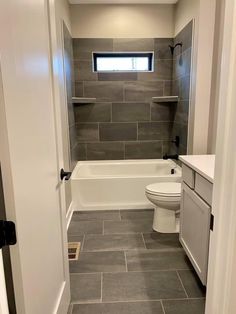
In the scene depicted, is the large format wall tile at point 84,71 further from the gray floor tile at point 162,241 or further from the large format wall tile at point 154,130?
the gray floor tile at point 162,241

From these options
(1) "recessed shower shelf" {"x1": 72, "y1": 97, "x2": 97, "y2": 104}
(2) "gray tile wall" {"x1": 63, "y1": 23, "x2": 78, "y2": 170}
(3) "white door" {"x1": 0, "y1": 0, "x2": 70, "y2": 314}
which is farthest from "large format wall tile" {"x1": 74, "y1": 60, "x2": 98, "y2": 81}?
(3) "white door" {"x1": 0, "y1": 0, "x2": 70, "y2": 314}

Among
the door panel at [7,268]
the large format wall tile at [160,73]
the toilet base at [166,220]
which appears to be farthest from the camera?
the large format wall tile at [160,73]

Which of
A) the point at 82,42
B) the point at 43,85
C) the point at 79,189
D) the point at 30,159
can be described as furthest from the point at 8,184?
the point at 82,42

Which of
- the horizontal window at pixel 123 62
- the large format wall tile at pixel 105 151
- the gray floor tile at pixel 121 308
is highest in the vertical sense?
the horizontal window at pixel 123 62

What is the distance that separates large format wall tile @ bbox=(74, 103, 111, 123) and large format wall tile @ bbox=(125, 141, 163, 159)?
582mm

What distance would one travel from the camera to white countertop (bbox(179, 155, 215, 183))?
5.41 feet

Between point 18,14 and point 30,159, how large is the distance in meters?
0.53

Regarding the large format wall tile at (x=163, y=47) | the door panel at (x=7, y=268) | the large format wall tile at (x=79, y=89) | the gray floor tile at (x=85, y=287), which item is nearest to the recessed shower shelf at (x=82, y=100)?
the large format wall tile at (x=79, y=89)

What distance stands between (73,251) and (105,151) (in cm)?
198

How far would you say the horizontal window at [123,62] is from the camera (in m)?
3.84

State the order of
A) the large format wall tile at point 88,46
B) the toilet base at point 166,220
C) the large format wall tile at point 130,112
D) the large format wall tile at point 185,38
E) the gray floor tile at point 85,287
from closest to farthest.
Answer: the gray floor tile at point 85,287, the toilet base at point 166,220, the large format wall tile at point 185,38, the large format wall tile at point 88,46, the large format wall tile at point 130,112

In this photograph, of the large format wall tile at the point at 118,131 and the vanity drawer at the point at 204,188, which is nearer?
the vanity drawer at the point at 204,188

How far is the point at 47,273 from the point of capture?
47.9 inches

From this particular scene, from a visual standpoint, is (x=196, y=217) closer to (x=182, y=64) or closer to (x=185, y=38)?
(x=182, y=64)
